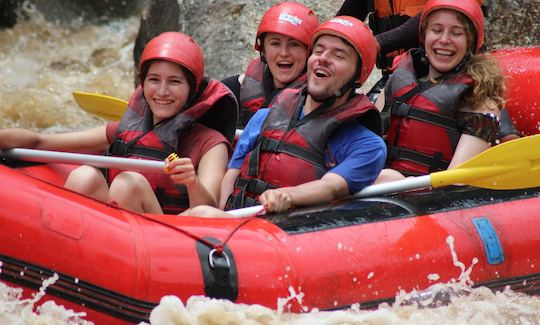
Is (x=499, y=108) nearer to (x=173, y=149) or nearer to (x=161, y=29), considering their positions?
(x=173, y=149)

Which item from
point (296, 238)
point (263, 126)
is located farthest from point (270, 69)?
point (296, 238)

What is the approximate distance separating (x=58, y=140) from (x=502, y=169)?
1741mm

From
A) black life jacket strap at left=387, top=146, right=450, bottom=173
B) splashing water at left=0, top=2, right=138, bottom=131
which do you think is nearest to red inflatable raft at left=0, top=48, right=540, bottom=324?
black life jacket strap at left=387, top=146, right=450, bottom=173

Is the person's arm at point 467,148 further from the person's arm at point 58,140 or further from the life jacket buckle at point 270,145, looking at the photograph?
the person's arm at point 58,140

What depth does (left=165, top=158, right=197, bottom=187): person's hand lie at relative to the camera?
372 centimetres

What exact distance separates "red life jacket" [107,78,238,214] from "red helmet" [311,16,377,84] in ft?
1.58

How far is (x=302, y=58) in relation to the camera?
4.82 m

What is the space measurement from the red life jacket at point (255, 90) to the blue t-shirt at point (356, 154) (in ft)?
2.88

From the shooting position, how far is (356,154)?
3.96 meters

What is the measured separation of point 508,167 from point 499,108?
1.12 ft

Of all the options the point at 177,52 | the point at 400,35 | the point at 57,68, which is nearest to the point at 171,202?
the point at 177,52

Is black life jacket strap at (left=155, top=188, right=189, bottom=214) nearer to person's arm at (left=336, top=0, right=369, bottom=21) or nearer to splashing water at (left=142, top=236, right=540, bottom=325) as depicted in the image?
splashing water at (left=142, top=236, right=540, bottom=325)

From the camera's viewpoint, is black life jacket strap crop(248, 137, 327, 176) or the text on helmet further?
the text on helmet

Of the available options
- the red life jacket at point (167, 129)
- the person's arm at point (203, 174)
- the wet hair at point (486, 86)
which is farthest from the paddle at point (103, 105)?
the wet hair at point (486, 86)
